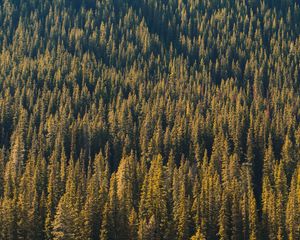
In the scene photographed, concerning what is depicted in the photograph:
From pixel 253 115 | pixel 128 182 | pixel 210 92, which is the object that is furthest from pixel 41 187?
pixel 210 92

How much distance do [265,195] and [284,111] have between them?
62786 millimetres

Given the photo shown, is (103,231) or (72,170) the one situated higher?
(72,170)

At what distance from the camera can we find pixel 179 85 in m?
194

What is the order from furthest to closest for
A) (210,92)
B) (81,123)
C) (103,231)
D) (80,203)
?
(210,92)
(81,123)
(80,203)
(103,231)

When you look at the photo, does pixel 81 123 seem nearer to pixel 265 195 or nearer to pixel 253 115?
pixel 253 115

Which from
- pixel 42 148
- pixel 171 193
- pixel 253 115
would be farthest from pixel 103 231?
pixel 253 115

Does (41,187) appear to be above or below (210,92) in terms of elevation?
below

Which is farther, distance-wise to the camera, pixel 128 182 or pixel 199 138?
pixel 199 138

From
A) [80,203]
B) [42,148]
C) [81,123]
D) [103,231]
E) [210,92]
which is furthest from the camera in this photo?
[210,92]

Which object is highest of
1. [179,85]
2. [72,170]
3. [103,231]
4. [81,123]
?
[179,85]

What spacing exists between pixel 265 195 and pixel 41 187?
1799 inches

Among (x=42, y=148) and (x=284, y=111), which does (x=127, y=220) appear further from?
(x=284, y=111)

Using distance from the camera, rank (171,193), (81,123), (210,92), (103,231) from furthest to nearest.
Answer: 1. (210,92)
2. (81,123)
3. (171,193)
4. (103,231)

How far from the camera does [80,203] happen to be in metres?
91.9
